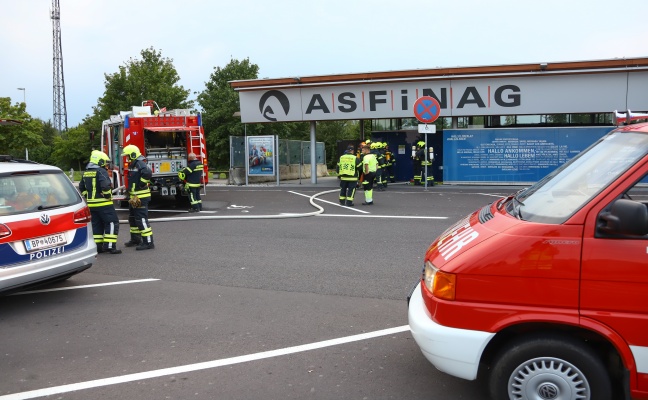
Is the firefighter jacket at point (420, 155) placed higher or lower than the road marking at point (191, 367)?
higher

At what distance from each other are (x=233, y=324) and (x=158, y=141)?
11.7m

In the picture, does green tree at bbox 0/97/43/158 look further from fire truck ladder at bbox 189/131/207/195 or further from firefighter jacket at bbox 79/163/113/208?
firefighter jacket at bbox 79/163/113/208

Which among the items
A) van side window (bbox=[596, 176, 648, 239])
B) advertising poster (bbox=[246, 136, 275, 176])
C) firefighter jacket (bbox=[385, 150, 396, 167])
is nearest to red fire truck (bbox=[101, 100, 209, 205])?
advertising poster (bbox=[246, 136, 275, 176])

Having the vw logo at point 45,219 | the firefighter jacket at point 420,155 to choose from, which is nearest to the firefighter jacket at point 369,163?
the firefighter jacket at point 420,155

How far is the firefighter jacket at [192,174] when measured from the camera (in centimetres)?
1495

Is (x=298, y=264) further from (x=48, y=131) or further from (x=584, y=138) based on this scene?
(x=48, y=131)

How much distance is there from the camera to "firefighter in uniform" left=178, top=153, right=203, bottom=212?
588 inches

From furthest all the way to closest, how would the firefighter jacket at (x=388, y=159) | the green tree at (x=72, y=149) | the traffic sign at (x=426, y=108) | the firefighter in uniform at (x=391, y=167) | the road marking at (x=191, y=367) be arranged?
1. the green tree at (x=72, y=149)
2. the firefighter in uniform at (x=391, y=167)
3. the firefighter jacket at (x=388, y=159)
4. the traffic sign at (x=426, y=108)
5. the road marking at (x=191, y=367)

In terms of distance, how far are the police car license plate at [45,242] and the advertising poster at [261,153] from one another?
16.1 meters

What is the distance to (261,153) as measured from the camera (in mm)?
22719

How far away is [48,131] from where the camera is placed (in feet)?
258

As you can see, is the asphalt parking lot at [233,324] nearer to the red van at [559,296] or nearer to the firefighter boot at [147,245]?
the firefighter boot at [147,245]

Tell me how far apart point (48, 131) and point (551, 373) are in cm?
8608

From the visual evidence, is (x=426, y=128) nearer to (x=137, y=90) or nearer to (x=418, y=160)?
(x=418, y=160)
